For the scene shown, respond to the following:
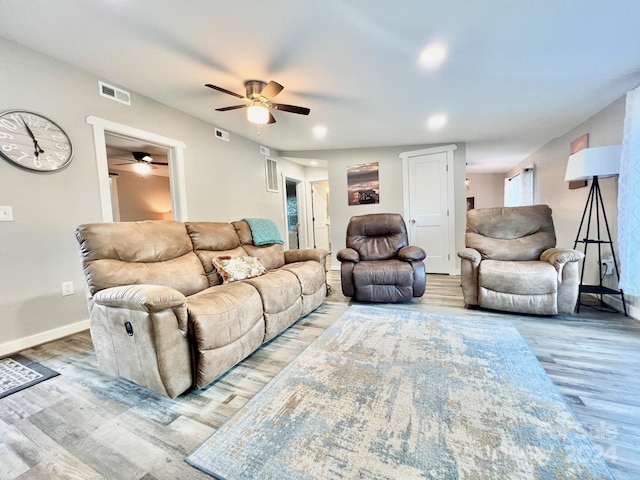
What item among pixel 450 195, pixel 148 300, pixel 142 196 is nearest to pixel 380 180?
pixel 450 195

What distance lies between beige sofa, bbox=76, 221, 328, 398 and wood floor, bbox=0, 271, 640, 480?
0.11m

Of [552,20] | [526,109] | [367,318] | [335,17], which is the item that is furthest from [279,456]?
[526,109]

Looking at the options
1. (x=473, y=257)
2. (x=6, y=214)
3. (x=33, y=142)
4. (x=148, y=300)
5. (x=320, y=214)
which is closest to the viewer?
(x=148, y=300)

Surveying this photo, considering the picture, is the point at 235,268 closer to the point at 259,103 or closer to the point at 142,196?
the point at 259,103

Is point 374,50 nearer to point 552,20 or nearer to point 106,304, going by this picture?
point 552,20

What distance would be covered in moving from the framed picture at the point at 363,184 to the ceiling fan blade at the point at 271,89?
106 inches

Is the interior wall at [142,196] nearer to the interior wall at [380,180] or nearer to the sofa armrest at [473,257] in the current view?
the interior wall at [380,180]

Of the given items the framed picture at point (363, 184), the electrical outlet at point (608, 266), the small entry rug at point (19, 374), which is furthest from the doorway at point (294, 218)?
the electrical outlet at point (608, 266)

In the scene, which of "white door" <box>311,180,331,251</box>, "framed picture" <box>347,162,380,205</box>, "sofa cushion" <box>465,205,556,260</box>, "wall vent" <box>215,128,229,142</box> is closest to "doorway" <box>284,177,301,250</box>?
"white door" <box>311,180,331,251</box>

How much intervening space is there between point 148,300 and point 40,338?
178 centimetres

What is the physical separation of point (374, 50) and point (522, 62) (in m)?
1.22

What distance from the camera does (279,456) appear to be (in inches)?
40.0

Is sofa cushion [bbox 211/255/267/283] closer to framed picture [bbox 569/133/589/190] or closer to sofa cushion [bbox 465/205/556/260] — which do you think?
sofa cushion [bbox 465/205/556/260]

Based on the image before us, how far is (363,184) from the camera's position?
16.0ft
